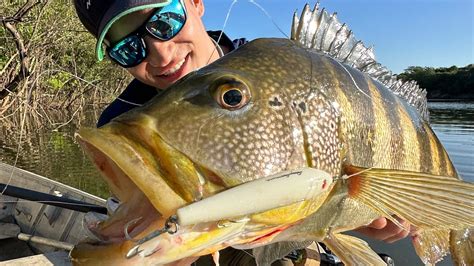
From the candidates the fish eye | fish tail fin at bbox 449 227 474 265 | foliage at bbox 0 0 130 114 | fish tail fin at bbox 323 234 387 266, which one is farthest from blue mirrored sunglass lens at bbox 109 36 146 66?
foliage at bbox 0 0 130 114

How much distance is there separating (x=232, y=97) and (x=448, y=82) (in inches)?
2431

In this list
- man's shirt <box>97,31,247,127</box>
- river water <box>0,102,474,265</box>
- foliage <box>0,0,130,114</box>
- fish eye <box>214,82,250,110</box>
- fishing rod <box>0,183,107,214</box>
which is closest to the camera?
fish eye <box>214,82,250,110</box>

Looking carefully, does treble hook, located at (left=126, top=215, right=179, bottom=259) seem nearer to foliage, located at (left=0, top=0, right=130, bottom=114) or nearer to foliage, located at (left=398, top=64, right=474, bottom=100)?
foliage, located at (left=0, top=0, right=130, bottom=114)

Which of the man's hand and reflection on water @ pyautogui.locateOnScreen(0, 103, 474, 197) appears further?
reflection on water @ pyautogui.locateOnScreen(0, 103, 474, 197)

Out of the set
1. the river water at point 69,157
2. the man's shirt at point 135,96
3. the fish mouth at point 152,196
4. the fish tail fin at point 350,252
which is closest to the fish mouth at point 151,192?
the fish mouth at point 152,196

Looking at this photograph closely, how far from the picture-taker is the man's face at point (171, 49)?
7.41ft

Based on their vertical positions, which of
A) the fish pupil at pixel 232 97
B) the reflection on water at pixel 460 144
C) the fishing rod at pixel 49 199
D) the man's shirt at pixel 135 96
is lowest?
the reflection on water at pixel 460 144

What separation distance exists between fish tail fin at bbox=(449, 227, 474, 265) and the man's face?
161 centimetres

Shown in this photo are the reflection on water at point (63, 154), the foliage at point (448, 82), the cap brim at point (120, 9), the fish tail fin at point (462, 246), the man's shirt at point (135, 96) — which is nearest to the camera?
the cap brim at point (120, 9)

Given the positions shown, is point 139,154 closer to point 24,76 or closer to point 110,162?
point 110,162

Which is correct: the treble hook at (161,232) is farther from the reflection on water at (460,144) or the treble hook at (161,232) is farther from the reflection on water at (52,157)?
the reflection on water at (460,144)

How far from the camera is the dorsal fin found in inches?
72.8

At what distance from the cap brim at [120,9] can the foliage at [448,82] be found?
57.2 meters

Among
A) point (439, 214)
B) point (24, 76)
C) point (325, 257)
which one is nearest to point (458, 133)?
point (24, 76)
